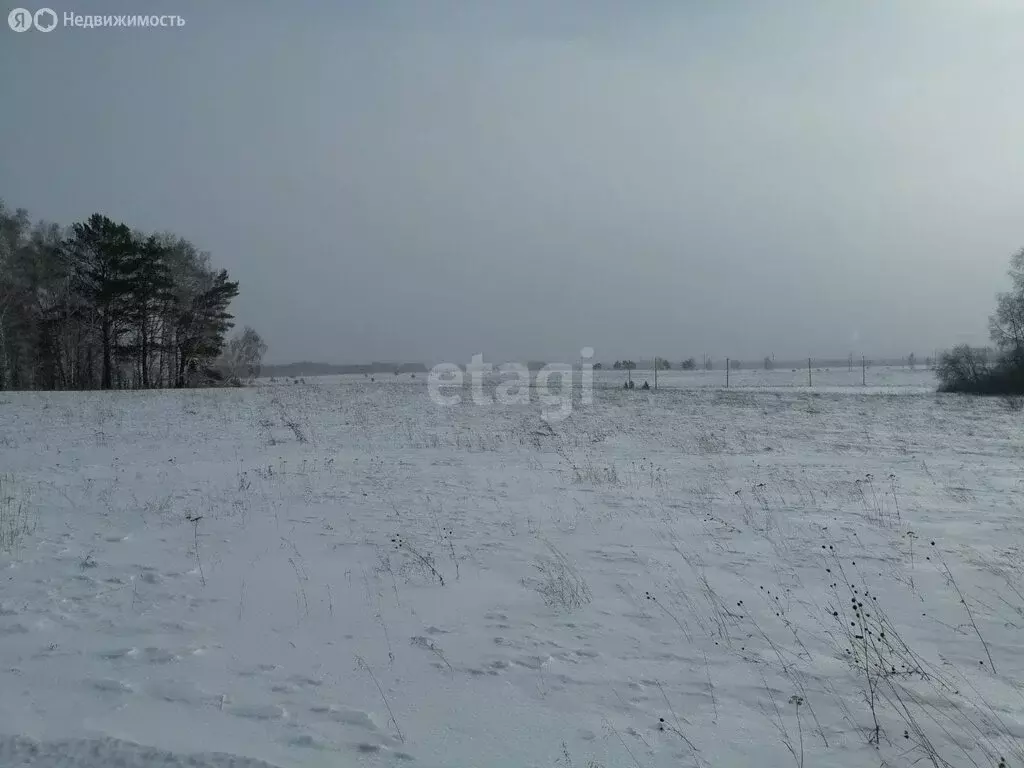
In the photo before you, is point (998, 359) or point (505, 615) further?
point (998, 359)

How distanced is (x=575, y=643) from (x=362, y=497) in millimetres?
5365

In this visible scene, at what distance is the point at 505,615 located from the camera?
485 cm

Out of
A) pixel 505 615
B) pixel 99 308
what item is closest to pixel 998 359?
pixel 505 615

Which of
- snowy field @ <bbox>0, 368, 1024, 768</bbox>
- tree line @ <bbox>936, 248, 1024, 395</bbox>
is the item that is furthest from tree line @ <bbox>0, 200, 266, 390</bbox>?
tree line @ <bbox>936, 248, 1024, 395</bbox>

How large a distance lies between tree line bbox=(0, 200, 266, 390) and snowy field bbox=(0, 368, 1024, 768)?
79.6 ft

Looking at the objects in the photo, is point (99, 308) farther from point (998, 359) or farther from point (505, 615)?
point (998, 359)

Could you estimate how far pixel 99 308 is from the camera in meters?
31.2

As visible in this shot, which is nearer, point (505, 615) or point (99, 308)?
point (505, 615)

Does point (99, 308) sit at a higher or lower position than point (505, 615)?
higher

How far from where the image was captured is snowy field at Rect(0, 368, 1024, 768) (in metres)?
3.20

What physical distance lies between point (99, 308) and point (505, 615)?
34.9 metres

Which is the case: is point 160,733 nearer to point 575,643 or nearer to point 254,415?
point 575,643

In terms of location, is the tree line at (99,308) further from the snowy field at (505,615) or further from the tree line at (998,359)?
the tree line at (998,359)

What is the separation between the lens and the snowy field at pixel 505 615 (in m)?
3.20
